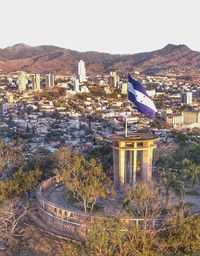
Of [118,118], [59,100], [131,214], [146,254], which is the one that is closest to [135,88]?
[131,214]

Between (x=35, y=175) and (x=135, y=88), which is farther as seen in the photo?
(x=35, y=175)

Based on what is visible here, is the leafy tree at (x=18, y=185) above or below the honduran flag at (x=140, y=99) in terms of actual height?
below

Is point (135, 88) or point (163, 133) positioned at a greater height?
point (135, 88)

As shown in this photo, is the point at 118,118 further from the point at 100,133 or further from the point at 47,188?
the point at 47,188

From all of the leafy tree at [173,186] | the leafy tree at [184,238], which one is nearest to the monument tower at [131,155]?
the leafy tree at [173,186]

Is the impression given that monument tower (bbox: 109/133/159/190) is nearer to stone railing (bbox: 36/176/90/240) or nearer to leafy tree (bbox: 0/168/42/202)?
stone railing (bbox: 36/176/90/240)

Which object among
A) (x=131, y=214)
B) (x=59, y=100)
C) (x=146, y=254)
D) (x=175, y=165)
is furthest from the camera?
(x=59, y=100)

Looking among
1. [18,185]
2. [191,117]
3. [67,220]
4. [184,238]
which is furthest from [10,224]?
[191,117]

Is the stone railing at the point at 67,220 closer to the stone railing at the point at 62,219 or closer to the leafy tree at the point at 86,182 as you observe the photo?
the stone railing at the point at 62,219

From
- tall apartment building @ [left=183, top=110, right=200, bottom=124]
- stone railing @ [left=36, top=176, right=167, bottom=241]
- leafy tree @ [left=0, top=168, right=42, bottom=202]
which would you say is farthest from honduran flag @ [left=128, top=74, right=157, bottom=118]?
tall apartment building @ [left=183, top=110, right=200, bottom=124]

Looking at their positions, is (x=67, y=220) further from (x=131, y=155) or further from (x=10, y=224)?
(x=131, y=155)

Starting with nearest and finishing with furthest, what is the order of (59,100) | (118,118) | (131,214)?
(131,214) → (118,118) → (59,100)
